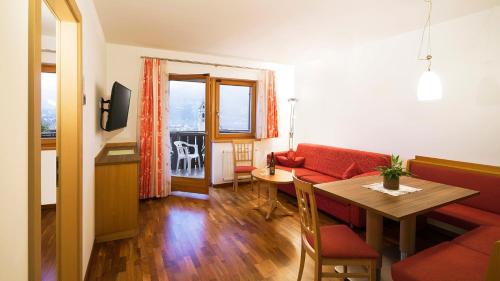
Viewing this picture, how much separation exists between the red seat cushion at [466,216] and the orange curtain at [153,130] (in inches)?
149

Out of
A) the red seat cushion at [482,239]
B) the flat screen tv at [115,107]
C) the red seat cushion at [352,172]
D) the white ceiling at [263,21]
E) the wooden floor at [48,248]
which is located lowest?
the wooden floor at [48,248]

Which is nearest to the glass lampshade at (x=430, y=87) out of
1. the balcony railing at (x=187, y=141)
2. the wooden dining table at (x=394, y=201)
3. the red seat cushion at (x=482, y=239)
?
the wooden dining table at (x=394, y=201)

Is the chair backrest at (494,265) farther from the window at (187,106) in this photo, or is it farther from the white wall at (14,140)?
the window at (187,106)

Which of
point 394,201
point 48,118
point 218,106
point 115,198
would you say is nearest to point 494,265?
point 394,201

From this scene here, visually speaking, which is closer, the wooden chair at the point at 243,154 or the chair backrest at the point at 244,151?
the wooden chair at the point at 243,154

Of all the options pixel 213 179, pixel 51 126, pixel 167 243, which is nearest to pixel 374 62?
pixel 213 179

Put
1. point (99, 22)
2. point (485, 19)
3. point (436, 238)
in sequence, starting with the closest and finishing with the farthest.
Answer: point (485, 19) < point (436, 238) < point (99, 22)

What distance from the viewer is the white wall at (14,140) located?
0.74 meters

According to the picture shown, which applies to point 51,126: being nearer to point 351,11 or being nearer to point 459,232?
point 351,11

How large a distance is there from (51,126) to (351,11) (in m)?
4.36

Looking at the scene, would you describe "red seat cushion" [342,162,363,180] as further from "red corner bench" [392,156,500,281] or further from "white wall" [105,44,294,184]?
"white wall" [105,44,294,184]

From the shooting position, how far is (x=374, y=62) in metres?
3.74

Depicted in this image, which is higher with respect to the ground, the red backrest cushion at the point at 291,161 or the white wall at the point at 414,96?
the white wall at the point at 414,96

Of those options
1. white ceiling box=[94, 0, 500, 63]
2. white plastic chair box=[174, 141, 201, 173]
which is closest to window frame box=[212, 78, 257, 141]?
white plastic chair box=[174, 141, 201, 173]
